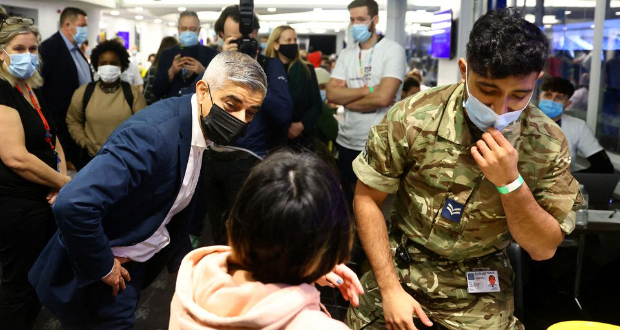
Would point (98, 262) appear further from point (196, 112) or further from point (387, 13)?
point (387, 13)

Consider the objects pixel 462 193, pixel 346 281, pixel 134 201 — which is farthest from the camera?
pixel 134 201

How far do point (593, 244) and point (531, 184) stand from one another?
272 cm

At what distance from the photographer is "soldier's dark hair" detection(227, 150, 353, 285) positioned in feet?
3.32

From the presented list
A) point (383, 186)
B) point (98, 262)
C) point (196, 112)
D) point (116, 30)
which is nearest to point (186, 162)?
point (196, 112)

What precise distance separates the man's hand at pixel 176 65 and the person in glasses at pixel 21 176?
3.35 ft

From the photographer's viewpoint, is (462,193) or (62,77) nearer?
(462,193)

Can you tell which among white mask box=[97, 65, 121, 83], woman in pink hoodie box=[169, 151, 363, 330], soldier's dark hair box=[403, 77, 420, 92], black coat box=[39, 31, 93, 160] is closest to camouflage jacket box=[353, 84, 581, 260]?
woman in pink hoodie box=[169, 151, 363, 330]

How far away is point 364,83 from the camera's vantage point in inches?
155

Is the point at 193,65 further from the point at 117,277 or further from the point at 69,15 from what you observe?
the point at 117,277

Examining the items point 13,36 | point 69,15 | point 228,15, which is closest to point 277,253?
point 13,36

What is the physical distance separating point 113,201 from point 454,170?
3.09 ft

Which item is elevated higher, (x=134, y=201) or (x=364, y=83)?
(x=364, y=83)

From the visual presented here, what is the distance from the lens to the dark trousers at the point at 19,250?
8.52ft

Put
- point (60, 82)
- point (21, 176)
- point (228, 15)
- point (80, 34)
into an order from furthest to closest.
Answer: point (80, 34) → point (60, 82) → point (228, 15) → point (21, 176)
